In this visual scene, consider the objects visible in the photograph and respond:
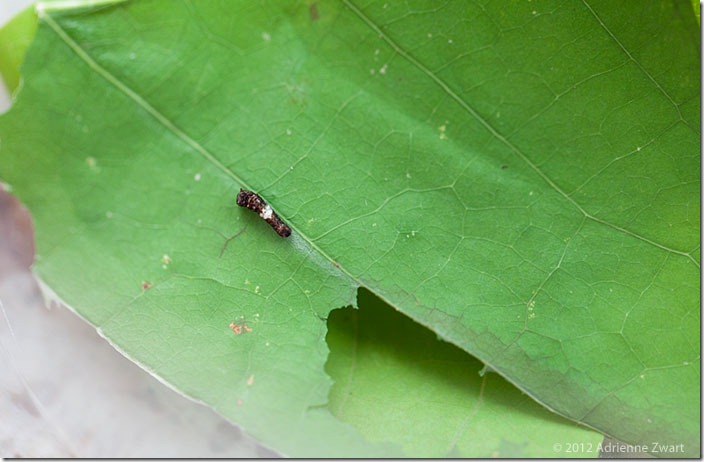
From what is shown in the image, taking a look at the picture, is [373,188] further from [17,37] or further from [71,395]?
[71,395]

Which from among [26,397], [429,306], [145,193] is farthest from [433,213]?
[26,397]

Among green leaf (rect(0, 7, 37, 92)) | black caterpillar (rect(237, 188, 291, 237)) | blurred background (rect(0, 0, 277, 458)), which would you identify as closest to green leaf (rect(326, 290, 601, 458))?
black caterpillar (rect(237, 188, 291, 237))

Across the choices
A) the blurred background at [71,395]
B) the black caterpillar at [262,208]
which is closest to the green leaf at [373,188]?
the black caterpillar at [262,208]

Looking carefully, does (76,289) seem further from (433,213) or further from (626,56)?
(626,56)

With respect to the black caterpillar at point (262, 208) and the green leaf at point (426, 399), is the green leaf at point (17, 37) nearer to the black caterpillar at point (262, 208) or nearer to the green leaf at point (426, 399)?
the black caterpillar at point (262, 208)

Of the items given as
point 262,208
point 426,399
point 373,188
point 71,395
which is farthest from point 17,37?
point 426,399
